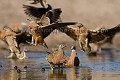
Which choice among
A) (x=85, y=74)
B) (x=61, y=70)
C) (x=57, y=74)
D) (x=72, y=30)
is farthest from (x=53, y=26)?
(x=85, y=74)

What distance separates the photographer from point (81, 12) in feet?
118

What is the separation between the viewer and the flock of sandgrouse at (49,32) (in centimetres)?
1819

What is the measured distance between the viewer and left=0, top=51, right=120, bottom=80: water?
609 inches

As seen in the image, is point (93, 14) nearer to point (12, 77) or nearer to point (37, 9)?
point (37, 9)

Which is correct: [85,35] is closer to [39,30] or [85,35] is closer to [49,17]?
[49,17]

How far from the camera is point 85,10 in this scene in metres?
36.2

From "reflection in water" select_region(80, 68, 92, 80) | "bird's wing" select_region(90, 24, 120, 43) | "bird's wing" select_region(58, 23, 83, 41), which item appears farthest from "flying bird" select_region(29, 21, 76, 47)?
"reflection in water" select_region(80, 68, 92, 80)

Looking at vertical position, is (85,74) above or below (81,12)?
below

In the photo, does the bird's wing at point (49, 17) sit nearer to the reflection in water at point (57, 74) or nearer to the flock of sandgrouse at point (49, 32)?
the flock of sandgrouse at point (49, 32)

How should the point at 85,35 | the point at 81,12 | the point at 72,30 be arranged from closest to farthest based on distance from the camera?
the point at 85,35 < the point at 72,30 < the point at 81,12

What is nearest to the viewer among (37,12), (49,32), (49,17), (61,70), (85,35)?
(61,70)

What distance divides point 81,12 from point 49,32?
16.1m

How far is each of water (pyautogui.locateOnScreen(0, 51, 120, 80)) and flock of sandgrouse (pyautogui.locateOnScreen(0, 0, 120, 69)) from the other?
1.27ft

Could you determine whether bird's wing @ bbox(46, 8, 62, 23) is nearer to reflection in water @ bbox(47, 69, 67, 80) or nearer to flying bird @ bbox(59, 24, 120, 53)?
flying bird @ bbox(59, 24, 120, 53)
